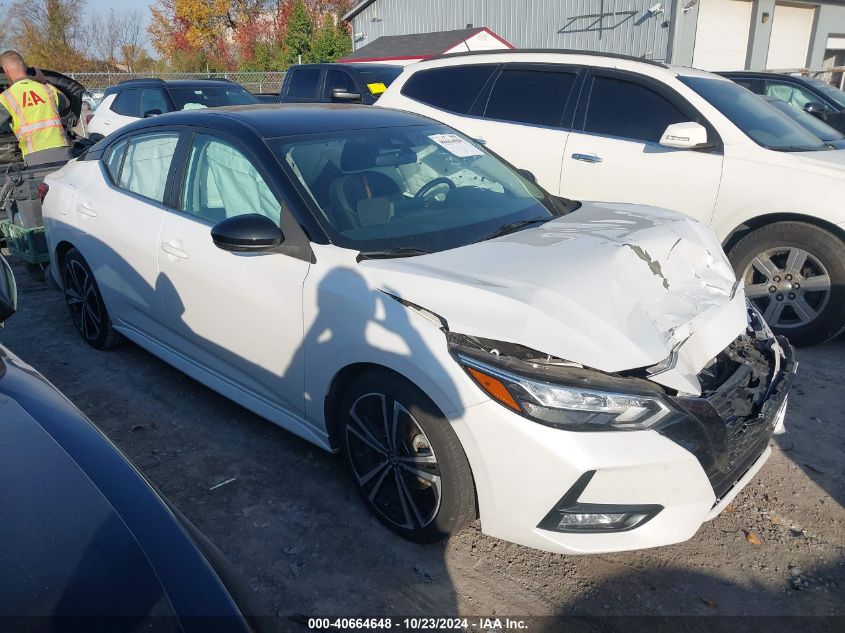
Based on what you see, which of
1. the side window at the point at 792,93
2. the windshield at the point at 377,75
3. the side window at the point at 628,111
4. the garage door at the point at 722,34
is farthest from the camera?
the garage door at the point at 722,34

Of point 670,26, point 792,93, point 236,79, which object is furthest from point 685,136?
point 236,79

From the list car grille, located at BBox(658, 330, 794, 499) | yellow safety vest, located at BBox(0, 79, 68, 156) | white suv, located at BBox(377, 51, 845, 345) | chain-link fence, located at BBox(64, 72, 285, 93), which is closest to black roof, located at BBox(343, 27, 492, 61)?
chain-link fence, located at BBox(64, 72, 285, 93)

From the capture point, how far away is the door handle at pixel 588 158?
5512 millimetres

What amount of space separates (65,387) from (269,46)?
38192mm

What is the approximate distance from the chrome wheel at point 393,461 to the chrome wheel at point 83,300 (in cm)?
262

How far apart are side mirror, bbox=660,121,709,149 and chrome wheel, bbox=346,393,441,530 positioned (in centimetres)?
343

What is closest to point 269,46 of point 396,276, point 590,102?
point 590,102

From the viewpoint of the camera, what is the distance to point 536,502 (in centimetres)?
236

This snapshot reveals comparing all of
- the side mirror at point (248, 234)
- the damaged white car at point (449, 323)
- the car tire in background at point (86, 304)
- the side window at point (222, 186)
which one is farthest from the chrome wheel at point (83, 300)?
the side mirror at point (248, 234)

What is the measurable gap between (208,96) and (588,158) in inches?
293

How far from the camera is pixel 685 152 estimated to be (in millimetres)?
5148

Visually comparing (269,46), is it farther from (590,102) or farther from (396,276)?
(396,276)

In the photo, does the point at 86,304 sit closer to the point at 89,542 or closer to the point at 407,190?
the point at 407,190

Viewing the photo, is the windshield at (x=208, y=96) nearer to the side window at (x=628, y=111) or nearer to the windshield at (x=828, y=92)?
the side window at (x=628, y=111)
